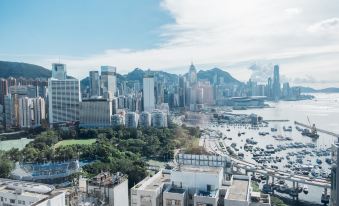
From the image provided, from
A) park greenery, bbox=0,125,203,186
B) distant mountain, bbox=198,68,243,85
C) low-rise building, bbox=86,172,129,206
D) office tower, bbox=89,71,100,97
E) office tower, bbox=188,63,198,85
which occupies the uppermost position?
distant mountain, bbox=198,68,243,85

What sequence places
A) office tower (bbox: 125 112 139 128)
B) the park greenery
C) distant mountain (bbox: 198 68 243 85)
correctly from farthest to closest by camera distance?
distant mountain (bbox: 198 68 243 85)
office tower (bbox: 125 112 139 128)
the park greenery

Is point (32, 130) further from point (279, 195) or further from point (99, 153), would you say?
point (279, 195)

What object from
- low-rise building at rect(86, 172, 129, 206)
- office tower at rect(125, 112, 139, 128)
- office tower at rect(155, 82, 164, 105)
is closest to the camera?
low-rise building at rect(86, 172, 129, 206)

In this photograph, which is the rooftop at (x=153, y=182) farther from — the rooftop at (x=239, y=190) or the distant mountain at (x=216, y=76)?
the distant mountain at (x=216, y=76)

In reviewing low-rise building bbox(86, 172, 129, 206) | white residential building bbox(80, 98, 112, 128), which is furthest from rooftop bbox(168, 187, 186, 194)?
white residential building bbox(80, 98, 112, 128)

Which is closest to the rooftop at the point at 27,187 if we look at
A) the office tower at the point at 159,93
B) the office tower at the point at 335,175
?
the office tower at the point at 335,175

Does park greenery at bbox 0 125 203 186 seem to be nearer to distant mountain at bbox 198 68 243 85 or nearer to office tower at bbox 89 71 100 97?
office tower at bbox 89 71 100 97

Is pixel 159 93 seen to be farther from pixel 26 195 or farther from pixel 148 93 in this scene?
pixel 26 195

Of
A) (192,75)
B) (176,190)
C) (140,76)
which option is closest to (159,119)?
(176,190)
